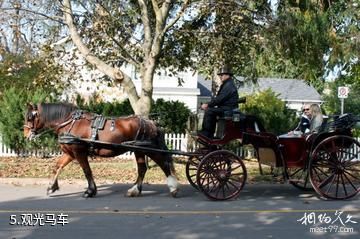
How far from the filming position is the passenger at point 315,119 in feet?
36.0

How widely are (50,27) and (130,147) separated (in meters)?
6.54

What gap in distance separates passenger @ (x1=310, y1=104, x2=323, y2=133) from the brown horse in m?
2.95

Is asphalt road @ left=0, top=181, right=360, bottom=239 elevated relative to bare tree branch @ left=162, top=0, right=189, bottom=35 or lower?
lower

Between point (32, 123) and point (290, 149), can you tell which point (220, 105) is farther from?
point (32, 123)

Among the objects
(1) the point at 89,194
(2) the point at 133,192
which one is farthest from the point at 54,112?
(2) the point at 133,192

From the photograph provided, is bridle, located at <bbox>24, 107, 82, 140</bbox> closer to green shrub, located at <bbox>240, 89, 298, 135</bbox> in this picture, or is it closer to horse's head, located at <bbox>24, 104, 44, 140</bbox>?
horse's head, located at <bbox>24, 104, 44, 140</bbox>

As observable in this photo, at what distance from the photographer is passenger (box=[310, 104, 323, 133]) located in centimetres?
1096

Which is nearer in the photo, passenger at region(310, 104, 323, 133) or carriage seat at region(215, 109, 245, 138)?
carriage seat at region(215, 109, 245, 138)

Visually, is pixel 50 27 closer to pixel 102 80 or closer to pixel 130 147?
pixel 102 80

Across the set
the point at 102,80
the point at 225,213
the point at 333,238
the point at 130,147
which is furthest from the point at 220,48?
the point at 333,238

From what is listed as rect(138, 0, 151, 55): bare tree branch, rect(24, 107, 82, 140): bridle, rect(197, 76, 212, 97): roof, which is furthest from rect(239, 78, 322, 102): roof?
rect(24, 107, 82, 140): bridle

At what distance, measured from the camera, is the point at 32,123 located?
10539 mm

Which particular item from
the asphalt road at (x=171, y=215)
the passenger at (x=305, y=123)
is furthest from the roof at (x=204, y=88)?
the asphalt road at (x=171, y=215)

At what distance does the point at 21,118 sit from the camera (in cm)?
1817
